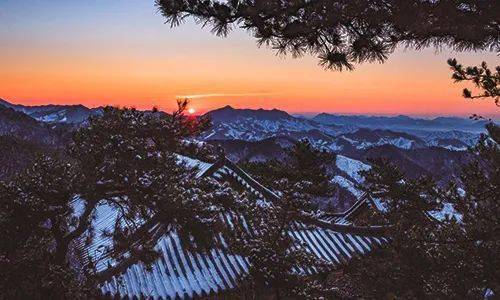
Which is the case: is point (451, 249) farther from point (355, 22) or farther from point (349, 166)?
point (349, 166)

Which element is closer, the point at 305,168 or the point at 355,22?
the point at 355,22

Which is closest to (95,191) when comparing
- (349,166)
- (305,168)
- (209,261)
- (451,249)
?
(209,261)

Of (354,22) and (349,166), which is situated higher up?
(354,22)

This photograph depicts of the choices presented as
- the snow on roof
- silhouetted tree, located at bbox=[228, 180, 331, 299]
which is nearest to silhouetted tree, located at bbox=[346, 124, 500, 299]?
the snow on roof

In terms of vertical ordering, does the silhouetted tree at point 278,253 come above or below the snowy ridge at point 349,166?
A: above

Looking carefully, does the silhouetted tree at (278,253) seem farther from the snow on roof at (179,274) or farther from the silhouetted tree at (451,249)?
the silhouetted tree at (451,249)

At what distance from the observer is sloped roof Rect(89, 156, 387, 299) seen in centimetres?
1166

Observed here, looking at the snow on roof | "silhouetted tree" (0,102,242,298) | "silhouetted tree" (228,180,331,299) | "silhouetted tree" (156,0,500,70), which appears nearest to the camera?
"silhouetted tree" (156,0,500,70)

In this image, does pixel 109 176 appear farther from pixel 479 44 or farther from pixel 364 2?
pixel 479 44

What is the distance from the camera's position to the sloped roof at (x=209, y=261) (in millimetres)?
11656

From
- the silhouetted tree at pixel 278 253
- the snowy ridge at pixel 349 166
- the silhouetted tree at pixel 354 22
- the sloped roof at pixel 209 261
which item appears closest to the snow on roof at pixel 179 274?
the sloped roof at pixel 209 261

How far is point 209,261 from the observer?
13141 millimetres

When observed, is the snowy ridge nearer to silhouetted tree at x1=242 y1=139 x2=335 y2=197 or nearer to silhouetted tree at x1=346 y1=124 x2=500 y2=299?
silhouetted tree at x1=242 y1=139 x2=335 y2=197

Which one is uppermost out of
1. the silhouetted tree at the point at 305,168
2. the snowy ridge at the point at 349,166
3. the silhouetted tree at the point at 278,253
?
the silhouetted tree at the point at 278,253
